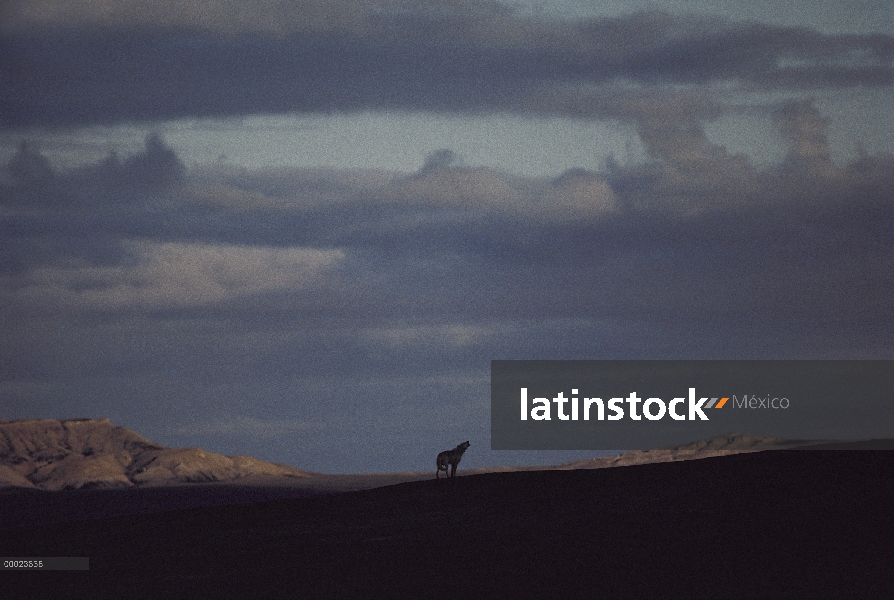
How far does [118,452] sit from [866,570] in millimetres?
173427

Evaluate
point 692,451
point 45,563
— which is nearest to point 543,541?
point 45,563

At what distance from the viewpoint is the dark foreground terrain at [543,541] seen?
29594 mm

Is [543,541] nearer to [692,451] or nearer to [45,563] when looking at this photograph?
[45,563]

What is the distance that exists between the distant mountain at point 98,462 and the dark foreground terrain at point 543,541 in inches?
5245

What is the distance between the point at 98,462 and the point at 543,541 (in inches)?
6208

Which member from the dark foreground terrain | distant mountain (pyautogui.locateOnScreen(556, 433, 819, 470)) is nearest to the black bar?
the dark foreground terrain

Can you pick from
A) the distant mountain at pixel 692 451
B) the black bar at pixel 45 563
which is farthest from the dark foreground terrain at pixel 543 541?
the distant mountain at pixel 692 451

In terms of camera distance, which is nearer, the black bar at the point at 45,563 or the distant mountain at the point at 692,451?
the black bar at the point at 45,563

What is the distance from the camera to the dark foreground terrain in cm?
2959

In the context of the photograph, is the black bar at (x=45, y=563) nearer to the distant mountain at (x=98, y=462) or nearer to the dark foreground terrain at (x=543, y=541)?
the dark foreground terrain at (x=543, y=541)

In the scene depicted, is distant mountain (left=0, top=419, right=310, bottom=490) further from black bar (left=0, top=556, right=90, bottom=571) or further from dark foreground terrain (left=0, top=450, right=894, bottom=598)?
black bar (left=0, top=556, right=90, bottom=571)

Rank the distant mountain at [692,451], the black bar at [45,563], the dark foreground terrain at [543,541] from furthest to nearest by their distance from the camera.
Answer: the distant mountain at [692,451] < the black bar at [45,563] < the dark foreground terrain at [543,541]

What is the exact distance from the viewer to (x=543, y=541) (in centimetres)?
3409

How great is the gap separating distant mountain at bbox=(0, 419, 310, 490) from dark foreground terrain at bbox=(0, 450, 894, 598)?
133 meters
